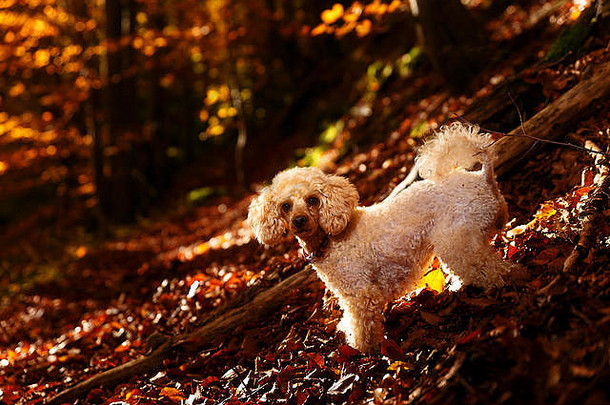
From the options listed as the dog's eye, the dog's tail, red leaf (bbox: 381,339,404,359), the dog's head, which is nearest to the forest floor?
red leaf (bbox: 381,339,404,359)

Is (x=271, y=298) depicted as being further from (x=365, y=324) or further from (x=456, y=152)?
(x=456, y=152)

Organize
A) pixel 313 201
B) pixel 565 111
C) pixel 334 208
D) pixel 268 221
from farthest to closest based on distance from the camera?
pixel 565 111
pixel 268 221
pixel 313 201
pixel 334 208

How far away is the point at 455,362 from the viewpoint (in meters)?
2.65

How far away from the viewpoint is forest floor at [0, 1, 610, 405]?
249 centimetres

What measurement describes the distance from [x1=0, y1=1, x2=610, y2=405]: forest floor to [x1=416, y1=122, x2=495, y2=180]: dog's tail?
926 mm

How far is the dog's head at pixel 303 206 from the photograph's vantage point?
3.60 metres

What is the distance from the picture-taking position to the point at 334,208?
141 inches

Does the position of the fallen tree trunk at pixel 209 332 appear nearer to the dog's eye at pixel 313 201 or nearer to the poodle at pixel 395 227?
the poodle at pixel 395 227

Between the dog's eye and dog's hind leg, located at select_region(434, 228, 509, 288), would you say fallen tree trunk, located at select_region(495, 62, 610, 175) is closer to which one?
dog's hind leg, located at select_region(434, 228, 509, 288)

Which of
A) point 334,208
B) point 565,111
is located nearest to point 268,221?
point 334,208

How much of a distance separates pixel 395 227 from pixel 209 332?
2.32 m

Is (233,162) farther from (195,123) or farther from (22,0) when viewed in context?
(22,0)

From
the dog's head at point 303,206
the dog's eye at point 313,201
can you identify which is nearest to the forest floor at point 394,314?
the dog's head at point 303,206

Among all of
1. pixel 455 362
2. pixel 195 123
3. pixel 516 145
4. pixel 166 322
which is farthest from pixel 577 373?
pixel 195 123
